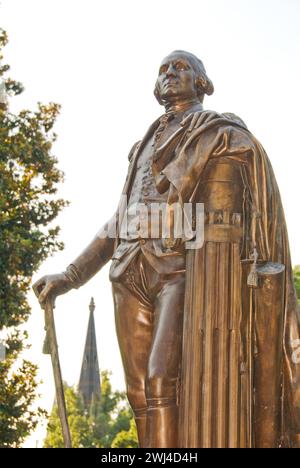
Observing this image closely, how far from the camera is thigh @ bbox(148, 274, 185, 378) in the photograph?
652 centimetres

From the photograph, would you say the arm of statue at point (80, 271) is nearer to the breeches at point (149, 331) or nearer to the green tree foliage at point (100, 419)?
the breeches at point (149, 331)

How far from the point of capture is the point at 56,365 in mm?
7164

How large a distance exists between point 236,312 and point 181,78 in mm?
2019

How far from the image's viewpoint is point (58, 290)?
7.50 metres

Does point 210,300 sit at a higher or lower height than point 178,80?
lower

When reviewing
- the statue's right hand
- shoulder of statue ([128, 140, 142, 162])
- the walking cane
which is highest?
shoulder of statue ([128, 140, 142, 162])

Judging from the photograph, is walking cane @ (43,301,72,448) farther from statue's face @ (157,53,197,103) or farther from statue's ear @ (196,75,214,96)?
statue's ear @ (196,75,214,96)

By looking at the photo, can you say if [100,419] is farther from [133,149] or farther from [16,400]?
[133,149]

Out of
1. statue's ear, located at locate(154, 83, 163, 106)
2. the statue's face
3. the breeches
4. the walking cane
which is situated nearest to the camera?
the breeches

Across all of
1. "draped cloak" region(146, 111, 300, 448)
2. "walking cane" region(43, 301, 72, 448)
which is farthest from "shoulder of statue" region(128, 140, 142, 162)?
"walking cane" region(43, 301, 72, 448)

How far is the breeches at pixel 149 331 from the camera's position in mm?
6496

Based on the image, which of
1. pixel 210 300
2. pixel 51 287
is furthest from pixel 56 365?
pixel 210 300
